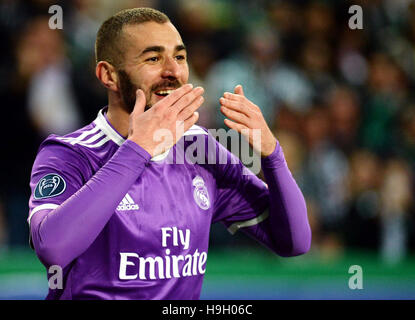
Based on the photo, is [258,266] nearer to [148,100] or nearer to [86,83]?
[86,83]

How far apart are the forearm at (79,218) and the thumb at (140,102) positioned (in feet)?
0.95

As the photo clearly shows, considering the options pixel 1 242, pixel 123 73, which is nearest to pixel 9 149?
pixel 1 242

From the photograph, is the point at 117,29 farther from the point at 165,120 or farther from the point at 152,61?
the point at 165,120

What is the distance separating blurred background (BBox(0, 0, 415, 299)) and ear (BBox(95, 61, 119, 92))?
3050 millimetres

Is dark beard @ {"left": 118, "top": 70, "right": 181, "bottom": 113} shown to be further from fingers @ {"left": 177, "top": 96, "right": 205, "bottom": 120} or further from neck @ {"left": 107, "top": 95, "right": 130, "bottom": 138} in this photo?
fingers @ {"left": 177, "top": 96, "right": 205, "bottom": 120}

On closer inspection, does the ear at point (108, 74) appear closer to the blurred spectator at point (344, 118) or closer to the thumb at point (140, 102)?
the thumb at point (140, 102)

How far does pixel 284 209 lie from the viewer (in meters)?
2.70

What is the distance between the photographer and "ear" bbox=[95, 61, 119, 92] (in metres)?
2.81

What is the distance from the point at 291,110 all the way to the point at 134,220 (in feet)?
17.0

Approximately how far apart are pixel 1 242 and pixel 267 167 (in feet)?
13.3

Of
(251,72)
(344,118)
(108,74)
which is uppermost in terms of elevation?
(251,72)

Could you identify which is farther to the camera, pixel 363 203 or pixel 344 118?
pixel 344 118

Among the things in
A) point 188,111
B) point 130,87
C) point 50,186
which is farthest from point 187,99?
point 50,186
